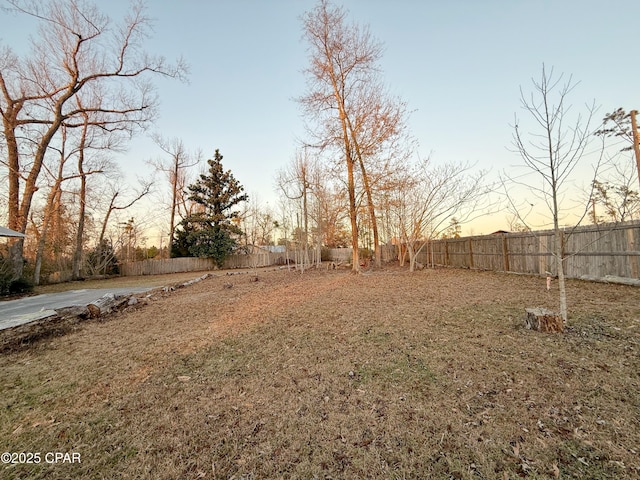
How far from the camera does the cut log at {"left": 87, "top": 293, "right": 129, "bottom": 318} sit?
221 inches

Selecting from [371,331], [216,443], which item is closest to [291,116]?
[371,331]

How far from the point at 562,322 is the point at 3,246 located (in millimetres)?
19341

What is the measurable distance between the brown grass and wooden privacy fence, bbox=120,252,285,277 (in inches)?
567

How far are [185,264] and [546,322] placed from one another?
70.0 ft

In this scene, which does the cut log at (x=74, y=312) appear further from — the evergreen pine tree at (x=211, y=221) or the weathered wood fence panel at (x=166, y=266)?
the evergreen pine tree at (x=211, y=221)

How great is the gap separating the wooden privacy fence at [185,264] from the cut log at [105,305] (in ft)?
36.1

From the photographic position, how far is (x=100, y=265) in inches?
635

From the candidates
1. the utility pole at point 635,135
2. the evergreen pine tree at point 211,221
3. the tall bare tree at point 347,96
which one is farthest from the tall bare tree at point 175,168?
the utility pole at point 635,135

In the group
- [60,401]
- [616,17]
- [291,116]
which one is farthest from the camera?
[291,116]

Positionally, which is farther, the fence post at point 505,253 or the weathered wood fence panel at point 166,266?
the weathered wood fence panel at point 166,266

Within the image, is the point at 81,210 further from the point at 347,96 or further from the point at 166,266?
the point at 347,96

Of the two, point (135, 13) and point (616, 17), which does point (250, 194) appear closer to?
point (135, 13)

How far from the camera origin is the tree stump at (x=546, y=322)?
329 cm

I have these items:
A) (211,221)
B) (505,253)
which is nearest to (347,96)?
(505,253)
